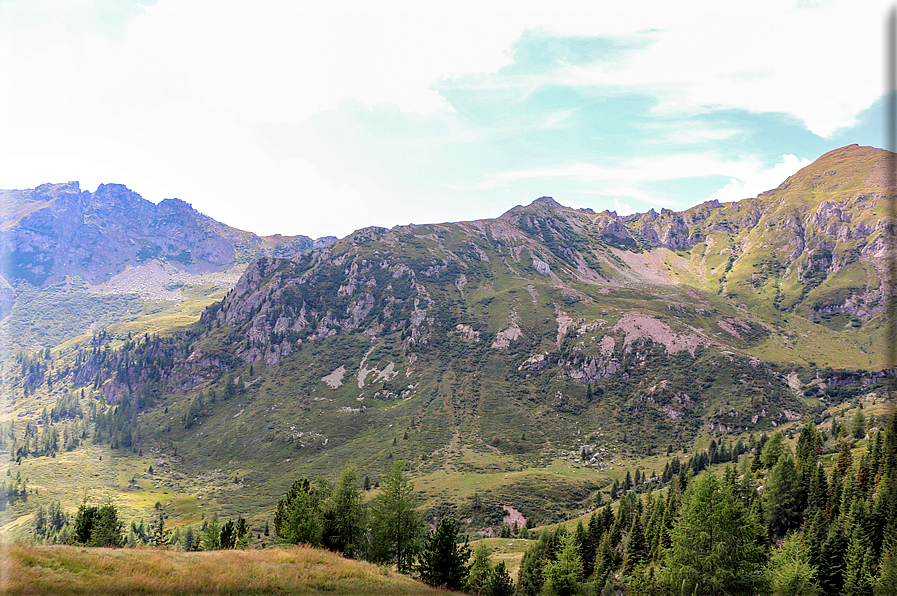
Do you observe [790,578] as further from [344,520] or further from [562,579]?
[344,520]

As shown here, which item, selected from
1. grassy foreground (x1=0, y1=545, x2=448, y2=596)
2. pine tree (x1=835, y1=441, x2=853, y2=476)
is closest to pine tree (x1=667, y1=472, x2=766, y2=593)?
grassy foreground (x1=0, y1=545, x2=448, y2=596)

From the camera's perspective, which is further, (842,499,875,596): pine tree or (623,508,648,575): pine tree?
(623,508,648,575): pine tree

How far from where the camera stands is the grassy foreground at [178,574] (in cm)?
2328

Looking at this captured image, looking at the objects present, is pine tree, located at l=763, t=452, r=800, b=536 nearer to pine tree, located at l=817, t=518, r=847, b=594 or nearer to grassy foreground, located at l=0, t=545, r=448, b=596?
pine tree, located at l=817, t=518, r=847, b=594

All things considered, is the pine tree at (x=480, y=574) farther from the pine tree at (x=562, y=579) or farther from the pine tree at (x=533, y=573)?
the pine tree at (x=562, y=579)

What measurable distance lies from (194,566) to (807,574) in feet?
195

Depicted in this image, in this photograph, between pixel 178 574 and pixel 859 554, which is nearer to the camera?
pixel 178 574

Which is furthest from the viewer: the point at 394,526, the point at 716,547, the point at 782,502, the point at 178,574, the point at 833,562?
the point at 782,502

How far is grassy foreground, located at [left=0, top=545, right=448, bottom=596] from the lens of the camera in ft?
76.4

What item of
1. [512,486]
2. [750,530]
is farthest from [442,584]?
[512,486]

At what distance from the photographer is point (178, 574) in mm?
27781

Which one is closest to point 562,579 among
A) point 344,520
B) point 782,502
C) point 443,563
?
point 443,563

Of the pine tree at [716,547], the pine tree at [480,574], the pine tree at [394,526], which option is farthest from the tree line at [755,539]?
the pine tree at [394,526]

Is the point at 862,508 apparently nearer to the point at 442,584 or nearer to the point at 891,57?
the point at 442,584
